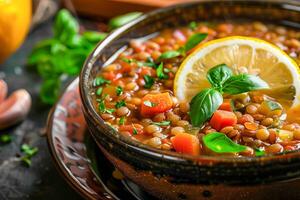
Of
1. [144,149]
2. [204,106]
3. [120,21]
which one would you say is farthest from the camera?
[120,21]

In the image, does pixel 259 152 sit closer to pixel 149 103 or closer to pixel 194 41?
pixel 149 103

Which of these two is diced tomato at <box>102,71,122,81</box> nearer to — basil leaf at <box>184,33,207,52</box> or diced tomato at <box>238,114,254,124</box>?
basil leaf at <box>184,33,207,52</box>

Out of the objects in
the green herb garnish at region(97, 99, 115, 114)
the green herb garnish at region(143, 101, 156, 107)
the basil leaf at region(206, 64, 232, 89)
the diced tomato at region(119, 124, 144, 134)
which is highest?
the basil leaf at region(206, 64, 232, 89)

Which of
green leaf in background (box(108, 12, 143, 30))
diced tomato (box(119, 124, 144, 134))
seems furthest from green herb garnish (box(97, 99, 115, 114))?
green leaf in background (box(108, 12, 143, 30))

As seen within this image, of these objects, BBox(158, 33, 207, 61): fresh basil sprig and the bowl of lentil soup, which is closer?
the bowl of lentil soup

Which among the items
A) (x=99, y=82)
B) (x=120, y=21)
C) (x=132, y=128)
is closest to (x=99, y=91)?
(x=99, y=82)

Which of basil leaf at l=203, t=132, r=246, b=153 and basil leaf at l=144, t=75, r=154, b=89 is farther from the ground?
basil leaf at l=203, t=132, r=246, b=153

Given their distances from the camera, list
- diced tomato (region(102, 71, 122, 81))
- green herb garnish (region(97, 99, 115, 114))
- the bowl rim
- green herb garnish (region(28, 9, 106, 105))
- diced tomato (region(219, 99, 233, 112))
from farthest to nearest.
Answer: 1. green herb garnish (region(28, 9, 106, 105))
2. diced tomato (region(102, 71, 122, 81))
3. green herb garnish (region(97, 99, 115, 114))
4. diced tomato (region(219, 99, 233, 112))
5. the bowl rim
